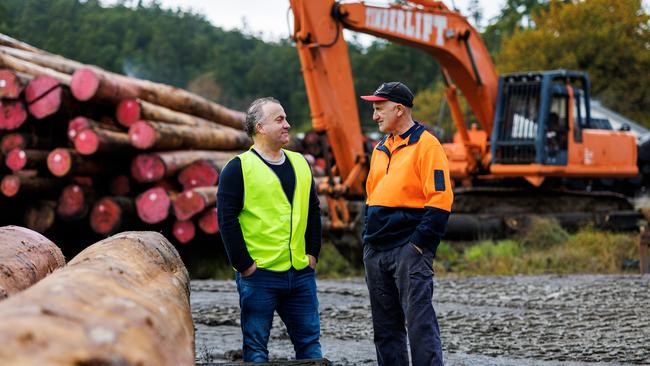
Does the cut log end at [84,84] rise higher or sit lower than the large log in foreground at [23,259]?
higher

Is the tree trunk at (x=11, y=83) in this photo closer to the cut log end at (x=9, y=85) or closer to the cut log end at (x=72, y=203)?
the cut log end at (x=9, y=85)

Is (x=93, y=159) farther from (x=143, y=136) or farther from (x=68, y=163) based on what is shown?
(x=143, y=136)

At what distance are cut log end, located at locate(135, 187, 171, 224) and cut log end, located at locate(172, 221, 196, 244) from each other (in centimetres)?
35

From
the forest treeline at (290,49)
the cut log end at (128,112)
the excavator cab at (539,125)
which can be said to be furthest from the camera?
the forest treeline at (290,49)

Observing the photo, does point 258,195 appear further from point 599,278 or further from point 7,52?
point 7,52

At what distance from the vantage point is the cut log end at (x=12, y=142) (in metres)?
11.4

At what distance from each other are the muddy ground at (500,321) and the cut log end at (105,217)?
1.58m

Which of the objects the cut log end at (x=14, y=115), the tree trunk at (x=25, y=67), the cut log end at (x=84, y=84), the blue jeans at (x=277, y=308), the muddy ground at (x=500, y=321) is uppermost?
the tree trunk at (x=25, y=67)

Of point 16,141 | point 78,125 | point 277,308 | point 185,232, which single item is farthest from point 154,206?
point 277,308

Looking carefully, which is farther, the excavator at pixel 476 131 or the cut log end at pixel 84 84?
the excavator at pixel 476 131

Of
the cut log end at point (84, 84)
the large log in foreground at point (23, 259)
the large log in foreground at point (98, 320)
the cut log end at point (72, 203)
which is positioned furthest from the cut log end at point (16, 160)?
the large log in foreground at point (98, 320)

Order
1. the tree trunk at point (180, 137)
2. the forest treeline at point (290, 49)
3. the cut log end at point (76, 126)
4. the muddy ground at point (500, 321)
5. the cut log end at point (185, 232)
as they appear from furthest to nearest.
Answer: the forest treeline at point (290, 49)
the cut log end at point (185, 232)
the tree trunk at point (180, 137)
the cut log end at point (76, 126)
the muddy ground at point (500, 321)

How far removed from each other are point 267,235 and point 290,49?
6693 centimetres

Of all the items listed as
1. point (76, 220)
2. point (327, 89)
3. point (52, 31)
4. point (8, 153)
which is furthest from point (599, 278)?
point (52, 31)
